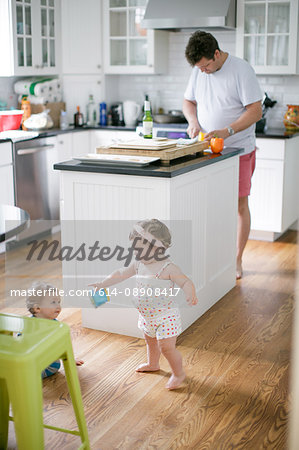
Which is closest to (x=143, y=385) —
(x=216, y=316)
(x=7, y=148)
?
(x=216, y=316)

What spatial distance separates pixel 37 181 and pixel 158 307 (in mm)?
2505

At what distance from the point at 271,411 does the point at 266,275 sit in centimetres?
174

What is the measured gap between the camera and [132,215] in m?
2.85

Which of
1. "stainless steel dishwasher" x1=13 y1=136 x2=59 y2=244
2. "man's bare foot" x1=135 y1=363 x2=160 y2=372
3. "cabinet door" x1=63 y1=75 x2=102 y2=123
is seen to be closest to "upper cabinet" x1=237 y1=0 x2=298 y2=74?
"cabinet door" x1=63 y1=75 x2=102 y2=123

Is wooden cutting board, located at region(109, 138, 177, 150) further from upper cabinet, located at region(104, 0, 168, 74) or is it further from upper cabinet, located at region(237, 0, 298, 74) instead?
upper cabinet, located at region(104, 0, 168, 74)

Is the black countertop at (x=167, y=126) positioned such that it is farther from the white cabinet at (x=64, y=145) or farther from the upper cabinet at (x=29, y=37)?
the upper cabinet at (x=29, y=37)

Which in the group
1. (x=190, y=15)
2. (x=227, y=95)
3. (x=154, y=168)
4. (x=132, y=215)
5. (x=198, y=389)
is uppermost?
(x=190, y=15)

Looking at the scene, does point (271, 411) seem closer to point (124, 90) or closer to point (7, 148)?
point (7, 148)

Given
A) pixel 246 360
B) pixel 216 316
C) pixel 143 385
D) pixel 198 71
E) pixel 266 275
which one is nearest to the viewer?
pixel 143 385

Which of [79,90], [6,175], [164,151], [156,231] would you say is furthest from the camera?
Result: [79,90]

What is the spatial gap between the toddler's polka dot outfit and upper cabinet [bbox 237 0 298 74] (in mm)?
2913

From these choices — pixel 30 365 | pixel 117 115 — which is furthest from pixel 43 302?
pixel 117 115

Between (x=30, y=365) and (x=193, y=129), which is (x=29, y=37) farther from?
(x=30, y=365)

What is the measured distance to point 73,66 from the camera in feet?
17.4
